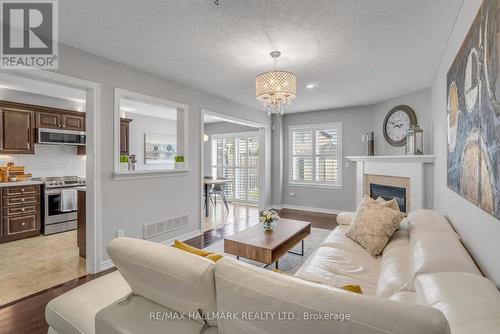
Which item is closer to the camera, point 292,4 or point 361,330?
point 361,330

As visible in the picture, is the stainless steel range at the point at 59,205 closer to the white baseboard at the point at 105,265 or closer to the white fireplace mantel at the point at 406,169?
the white baseboard at the point at 105,265

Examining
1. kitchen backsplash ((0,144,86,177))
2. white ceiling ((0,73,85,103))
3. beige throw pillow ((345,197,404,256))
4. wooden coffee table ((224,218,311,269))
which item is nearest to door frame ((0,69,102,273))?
white ceiling ((0,73,85,103))

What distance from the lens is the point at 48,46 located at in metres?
2.48

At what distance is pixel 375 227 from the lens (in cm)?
234

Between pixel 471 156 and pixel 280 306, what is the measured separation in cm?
160

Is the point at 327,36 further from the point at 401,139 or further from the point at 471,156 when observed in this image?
the point at 401,139

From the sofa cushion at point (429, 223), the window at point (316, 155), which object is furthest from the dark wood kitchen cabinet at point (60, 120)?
the sofa cushion at point (429, 223)

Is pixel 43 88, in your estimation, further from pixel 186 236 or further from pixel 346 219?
pixel 346 219

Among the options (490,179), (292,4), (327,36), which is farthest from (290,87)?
(490,179)

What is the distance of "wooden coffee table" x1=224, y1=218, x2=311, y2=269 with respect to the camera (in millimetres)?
2432

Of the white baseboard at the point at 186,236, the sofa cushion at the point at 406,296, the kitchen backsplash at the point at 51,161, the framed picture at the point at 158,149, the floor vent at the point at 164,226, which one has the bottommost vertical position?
the white baseboard at the point at 186,236

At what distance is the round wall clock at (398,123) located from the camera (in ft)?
14.8

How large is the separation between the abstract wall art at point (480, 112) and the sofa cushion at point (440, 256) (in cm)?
30

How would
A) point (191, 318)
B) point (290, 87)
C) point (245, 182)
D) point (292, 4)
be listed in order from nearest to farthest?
point (191, 318), point (292, 4), point (290, 87), point (245, 182)
